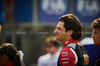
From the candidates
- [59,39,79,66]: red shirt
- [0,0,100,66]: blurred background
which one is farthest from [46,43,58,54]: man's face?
[59,39,79,66]: red shirt

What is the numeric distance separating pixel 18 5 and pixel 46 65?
2593 mm

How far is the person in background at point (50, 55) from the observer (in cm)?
423

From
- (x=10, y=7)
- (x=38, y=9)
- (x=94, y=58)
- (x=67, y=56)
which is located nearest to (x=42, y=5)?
(x=38, y=9)

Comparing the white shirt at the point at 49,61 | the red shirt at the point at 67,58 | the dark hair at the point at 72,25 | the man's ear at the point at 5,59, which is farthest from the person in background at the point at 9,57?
the white shirt at the point at 49,61

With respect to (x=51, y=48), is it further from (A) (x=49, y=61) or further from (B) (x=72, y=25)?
(B) (x=72, y=25)

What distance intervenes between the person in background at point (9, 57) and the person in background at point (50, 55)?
6.08 ft

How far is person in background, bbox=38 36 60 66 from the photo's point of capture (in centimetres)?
423

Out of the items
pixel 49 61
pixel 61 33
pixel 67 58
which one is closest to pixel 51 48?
pixel 49 61

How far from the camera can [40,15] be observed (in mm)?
6457

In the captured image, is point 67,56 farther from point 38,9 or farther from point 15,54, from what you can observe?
point 38,9

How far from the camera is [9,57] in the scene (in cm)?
241

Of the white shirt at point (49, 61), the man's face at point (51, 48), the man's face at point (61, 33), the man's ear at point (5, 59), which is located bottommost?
the white shirt at point (49, 61)

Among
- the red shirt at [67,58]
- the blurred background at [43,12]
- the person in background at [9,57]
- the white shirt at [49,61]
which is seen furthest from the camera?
the blurred background at [43,12]

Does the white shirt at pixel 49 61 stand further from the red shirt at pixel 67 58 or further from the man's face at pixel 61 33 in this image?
the red shirt at pixel 67 58
